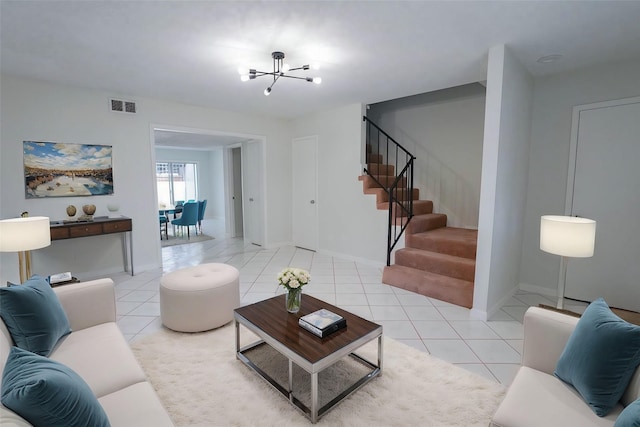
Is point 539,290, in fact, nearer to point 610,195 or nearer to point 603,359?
point 610,195

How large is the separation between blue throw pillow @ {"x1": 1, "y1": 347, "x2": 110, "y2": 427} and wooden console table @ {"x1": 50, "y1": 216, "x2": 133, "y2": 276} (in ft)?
10.2

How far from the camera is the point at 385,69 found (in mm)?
3402

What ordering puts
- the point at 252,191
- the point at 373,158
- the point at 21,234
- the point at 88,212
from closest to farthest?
the point at 21,234
the point at 88,212
the point at 373,158
the point at 252,191

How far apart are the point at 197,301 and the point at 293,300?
3.14ft

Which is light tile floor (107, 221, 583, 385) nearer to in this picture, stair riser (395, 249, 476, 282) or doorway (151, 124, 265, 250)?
stair riser (395, 249, 476, 282)

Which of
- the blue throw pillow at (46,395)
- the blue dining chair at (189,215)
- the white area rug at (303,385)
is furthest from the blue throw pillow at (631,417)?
the blue dining chair at (189,215)

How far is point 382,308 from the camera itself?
10.8 feet

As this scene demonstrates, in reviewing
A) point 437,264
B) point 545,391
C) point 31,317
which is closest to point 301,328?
point 545,391

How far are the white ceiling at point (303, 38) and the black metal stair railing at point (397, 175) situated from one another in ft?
4.75

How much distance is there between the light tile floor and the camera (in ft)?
8.14

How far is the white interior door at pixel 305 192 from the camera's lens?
19.2 feet

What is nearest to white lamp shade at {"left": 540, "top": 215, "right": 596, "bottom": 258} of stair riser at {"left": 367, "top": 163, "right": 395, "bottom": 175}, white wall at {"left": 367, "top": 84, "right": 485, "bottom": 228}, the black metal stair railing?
the black metal stair railing

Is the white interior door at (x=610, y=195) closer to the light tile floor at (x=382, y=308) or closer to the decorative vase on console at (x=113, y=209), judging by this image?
the light tile floor at (x=382, y=308)

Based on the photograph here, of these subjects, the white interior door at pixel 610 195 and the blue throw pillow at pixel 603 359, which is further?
the white interior door at pixel 610 195
